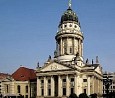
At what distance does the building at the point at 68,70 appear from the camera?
3401 inches

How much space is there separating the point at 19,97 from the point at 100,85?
85.8 feet

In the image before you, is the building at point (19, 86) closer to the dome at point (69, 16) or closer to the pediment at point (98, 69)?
the pediment at point (98, 69)

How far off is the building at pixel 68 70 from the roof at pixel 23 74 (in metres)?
11.1

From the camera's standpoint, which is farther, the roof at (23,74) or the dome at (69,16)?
the roof at (23,74)

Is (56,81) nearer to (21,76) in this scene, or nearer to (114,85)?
(21,76)

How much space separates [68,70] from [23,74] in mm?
22895

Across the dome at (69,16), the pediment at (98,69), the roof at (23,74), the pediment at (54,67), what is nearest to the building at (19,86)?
the roof at (23,74)

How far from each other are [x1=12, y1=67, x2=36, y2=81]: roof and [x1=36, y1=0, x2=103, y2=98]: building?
36.3 ft

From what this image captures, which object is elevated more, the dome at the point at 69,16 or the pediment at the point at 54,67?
the dome at the point at 69,16

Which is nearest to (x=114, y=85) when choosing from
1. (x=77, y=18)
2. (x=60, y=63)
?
(x=77, y=18)

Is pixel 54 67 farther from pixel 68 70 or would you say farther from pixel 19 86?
pixel 19 86

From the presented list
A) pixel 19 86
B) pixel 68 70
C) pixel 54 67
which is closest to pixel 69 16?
pixel 54 67

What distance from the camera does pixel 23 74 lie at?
341 ft

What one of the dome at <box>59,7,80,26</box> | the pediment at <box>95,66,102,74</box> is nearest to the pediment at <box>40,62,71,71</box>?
the pediment at <box>95,66,102,74</box>
